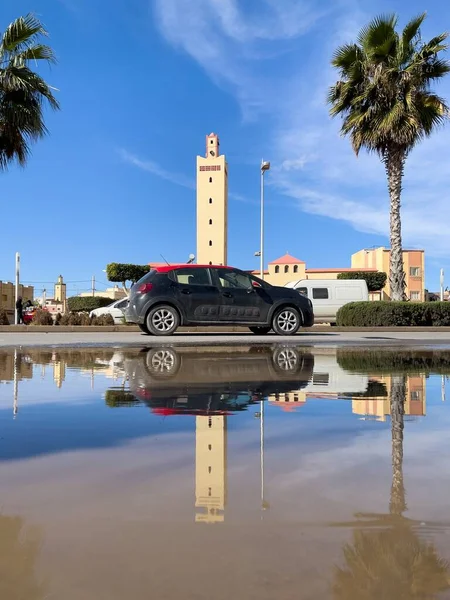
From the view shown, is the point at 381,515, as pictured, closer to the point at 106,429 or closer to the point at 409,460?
the point at 409,460

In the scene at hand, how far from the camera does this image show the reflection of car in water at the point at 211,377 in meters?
3.80

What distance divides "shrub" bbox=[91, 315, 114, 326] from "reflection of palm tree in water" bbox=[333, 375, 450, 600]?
1959cm

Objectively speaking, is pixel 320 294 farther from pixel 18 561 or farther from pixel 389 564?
pixel 18 561

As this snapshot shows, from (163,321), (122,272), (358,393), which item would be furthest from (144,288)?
(122,272)

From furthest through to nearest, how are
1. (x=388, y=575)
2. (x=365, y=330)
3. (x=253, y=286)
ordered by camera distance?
(x=365, y=330) → (x=253, y=286) → (x=388, y=575)

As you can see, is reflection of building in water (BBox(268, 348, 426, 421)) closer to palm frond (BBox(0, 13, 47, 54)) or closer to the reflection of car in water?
the reflection of car in water

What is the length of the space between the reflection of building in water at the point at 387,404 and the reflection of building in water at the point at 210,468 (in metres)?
0.99

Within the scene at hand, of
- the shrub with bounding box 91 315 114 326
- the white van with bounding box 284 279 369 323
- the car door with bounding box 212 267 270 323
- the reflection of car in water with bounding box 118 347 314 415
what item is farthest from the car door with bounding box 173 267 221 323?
the white van with bounding box 284 279 369 323

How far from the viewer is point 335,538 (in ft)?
5.24

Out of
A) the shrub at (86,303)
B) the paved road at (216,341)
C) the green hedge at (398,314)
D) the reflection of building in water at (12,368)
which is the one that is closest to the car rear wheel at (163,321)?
the paved road at (216,341)

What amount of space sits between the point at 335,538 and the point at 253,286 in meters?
10.7

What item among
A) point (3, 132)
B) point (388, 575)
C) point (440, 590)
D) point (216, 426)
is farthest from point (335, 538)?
point (3, 132)

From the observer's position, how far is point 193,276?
39.4 feet

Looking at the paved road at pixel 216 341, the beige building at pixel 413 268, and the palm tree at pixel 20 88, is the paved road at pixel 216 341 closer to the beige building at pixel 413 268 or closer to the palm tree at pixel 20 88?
the palm tree at pixel 20 88
